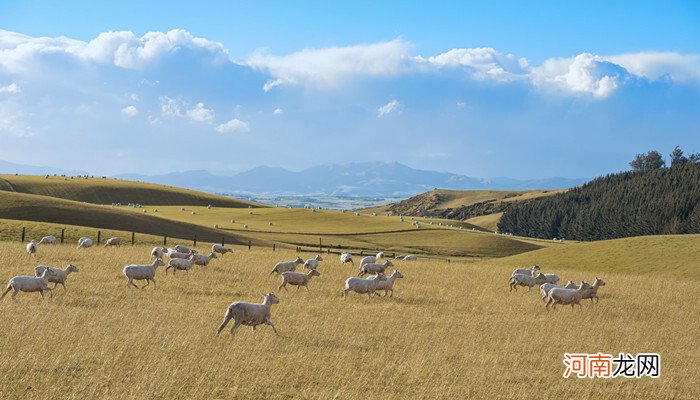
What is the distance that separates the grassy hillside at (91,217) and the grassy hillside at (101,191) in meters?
56.2

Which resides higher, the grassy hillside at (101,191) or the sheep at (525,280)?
the grassy hillside at (101,191)

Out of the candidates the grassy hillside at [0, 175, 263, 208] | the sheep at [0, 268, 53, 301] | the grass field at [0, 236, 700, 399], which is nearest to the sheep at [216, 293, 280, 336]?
the grass field at [0, 236, 700, 399]

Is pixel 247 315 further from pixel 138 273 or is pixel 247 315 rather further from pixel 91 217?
pixel 91 217

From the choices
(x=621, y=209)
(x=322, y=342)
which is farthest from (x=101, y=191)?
(x=322, y=342)

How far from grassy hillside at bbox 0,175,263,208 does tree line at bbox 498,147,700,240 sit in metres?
77.0

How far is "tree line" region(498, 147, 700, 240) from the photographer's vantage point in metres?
110

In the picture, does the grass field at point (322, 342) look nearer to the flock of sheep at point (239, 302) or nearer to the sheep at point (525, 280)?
the flock of sheep at point (239, 302)

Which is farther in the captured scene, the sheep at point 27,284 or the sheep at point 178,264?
the sheep at point 178,264

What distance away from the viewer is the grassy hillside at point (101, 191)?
431ft

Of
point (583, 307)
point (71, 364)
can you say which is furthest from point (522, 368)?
point (583, 307)

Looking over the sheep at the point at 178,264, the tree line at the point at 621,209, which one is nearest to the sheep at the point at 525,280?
the sheep at the point at 178,264

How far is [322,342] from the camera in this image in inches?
680

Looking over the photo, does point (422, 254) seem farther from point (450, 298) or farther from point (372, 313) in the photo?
point (372, 313)

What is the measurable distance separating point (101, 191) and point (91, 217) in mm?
75677
